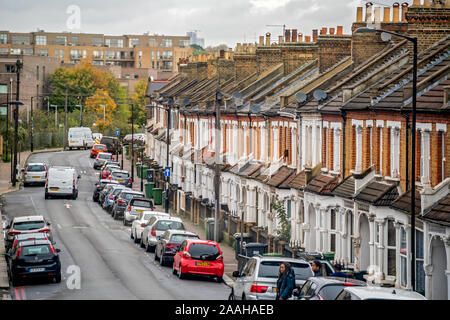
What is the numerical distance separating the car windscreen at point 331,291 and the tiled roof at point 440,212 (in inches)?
242

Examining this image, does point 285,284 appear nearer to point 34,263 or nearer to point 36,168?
point 34,263

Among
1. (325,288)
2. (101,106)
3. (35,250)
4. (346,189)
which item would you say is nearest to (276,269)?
(325,288)

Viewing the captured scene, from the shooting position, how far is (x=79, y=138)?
119 metres

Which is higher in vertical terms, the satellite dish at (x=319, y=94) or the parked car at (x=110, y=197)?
the satellite dish at (x=319, y=94)

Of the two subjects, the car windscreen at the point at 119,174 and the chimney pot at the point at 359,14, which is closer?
the chimney pot at the point at 359,14

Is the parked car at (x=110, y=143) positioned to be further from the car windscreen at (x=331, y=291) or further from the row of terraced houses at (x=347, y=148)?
the car windscreen at (x=331, y=291)

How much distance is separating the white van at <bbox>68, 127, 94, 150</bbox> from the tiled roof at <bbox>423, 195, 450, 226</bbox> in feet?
306

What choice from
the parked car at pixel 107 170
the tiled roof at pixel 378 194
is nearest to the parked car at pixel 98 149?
the parked car at pixel 107 170

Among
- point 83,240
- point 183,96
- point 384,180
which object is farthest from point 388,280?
point 183,96

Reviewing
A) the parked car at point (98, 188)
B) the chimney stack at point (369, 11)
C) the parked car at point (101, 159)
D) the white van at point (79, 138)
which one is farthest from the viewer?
the white van at point (79, 138)

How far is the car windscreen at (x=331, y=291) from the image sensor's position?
20614 mm

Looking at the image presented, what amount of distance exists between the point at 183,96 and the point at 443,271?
53.3 meters

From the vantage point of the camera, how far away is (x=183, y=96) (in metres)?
79.4

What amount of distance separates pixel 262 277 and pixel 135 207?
31.7 metres
